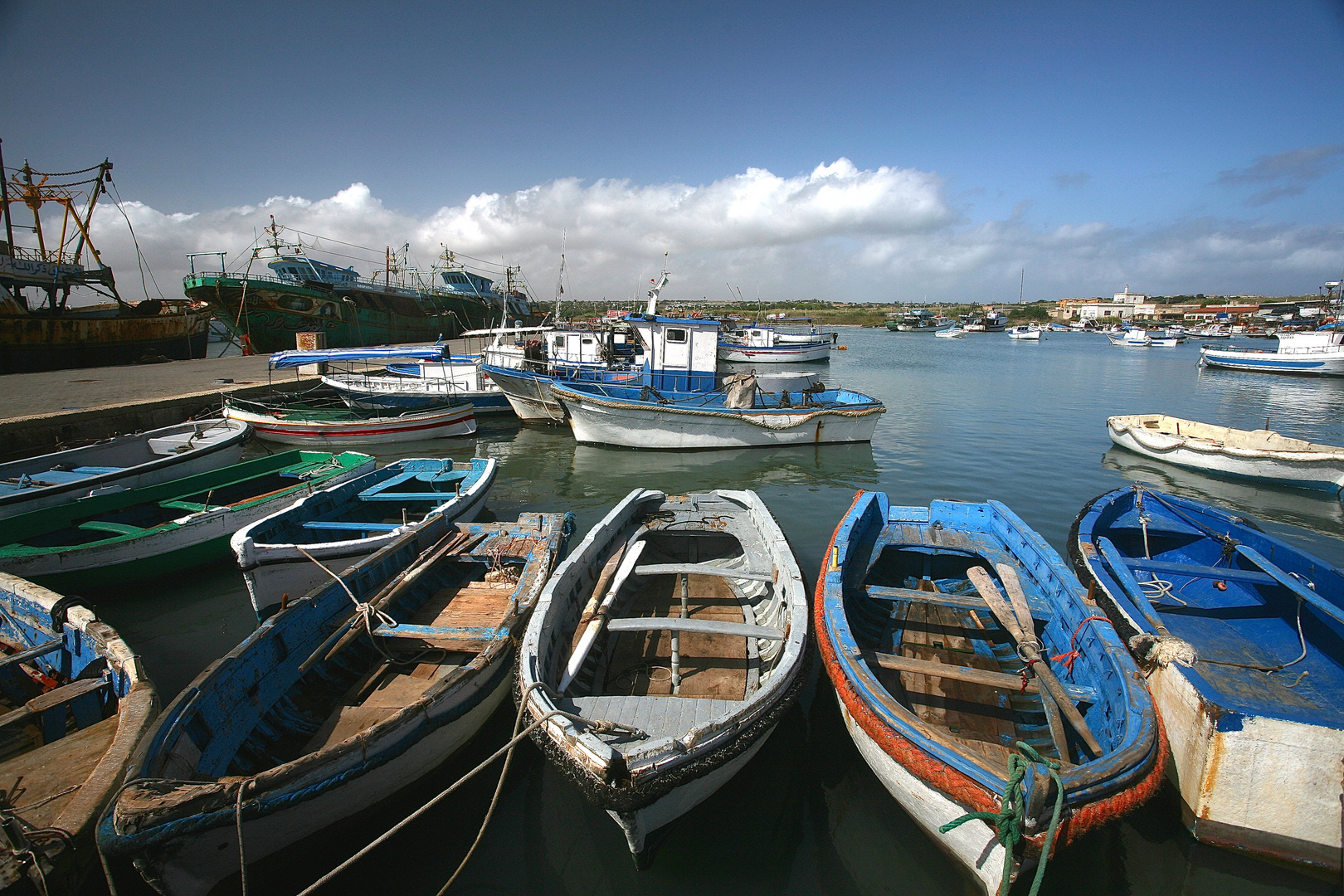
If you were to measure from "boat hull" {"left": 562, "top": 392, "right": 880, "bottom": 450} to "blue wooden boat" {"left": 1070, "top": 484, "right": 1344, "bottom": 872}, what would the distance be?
793 cm

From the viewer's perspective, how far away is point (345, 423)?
1560 cm

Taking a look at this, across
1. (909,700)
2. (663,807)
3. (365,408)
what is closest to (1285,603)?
(909,700)

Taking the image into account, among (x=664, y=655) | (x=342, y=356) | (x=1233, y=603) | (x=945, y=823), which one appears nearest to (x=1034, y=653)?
(x=945, y=823)

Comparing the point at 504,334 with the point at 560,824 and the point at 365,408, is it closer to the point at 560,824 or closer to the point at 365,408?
the point at 365,408

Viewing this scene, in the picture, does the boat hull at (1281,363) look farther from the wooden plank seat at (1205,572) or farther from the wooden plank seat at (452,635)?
the wooden plank seat at (452,635)

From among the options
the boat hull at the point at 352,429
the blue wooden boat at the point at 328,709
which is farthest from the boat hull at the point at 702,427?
the blue wooden boat at the point at 328,709

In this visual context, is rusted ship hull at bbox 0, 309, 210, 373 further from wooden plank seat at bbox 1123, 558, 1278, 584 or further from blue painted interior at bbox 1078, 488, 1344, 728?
wooden plank seat at bbox 1123, 558, 1278, 584

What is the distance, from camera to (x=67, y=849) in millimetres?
2924

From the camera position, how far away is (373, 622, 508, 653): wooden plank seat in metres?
5.12

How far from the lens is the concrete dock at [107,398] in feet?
40.8

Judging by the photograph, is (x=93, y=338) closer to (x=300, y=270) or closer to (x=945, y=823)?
(x=300, y=270)

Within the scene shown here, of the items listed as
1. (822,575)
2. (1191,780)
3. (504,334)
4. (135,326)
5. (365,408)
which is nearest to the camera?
(1191,780)

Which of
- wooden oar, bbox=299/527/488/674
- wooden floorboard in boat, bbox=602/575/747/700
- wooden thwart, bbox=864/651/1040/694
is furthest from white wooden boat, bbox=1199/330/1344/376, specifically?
wooden oar, bbox=299/527/488/674

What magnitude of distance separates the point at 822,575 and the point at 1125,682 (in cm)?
248
